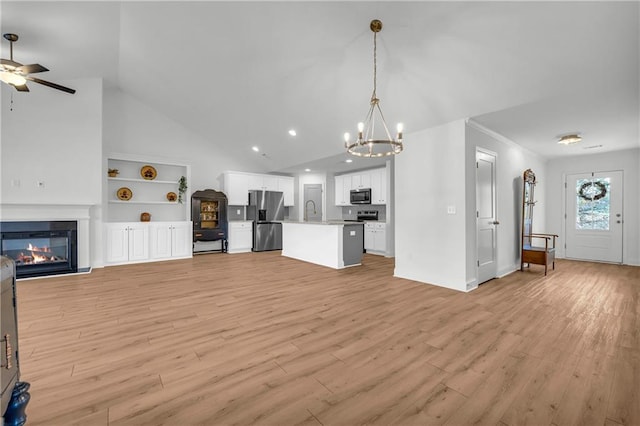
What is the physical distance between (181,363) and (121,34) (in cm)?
451

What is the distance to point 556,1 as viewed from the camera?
2.24 m

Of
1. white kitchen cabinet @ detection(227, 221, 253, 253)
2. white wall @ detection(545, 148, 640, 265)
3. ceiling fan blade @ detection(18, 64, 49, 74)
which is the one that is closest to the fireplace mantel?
ceiling fan blade @ detection(18, 64, 49, 74)

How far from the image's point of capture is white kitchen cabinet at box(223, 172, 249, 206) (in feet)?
25.5

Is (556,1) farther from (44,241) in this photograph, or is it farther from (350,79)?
(44,241)

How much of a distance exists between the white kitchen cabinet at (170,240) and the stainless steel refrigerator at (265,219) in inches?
70.8

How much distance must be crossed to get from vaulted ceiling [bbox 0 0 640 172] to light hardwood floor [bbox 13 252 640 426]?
8.17ft

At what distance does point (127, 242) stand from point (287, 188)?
4.46 meters

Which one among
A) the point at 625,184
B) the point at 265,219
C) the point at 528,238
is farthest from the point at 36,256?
the point at 625,184

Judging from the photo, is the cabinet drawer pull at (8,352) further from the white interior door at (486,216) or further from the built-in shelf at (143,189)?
the built-in shelf at (143,189)

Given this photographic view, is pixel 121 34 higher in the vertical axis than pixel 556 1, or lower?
higher

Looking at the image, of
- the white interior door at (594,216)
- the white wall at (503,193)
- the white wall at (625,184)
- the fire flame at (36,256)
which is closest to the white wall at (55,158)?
the fire flame at (36,256)

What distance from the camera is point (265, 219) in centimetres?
828

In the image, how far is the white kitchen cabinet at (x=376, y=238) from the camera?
711 centimetres

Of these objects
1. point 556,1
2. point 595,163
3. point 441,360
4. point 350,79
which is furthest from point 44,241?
point 595,163
